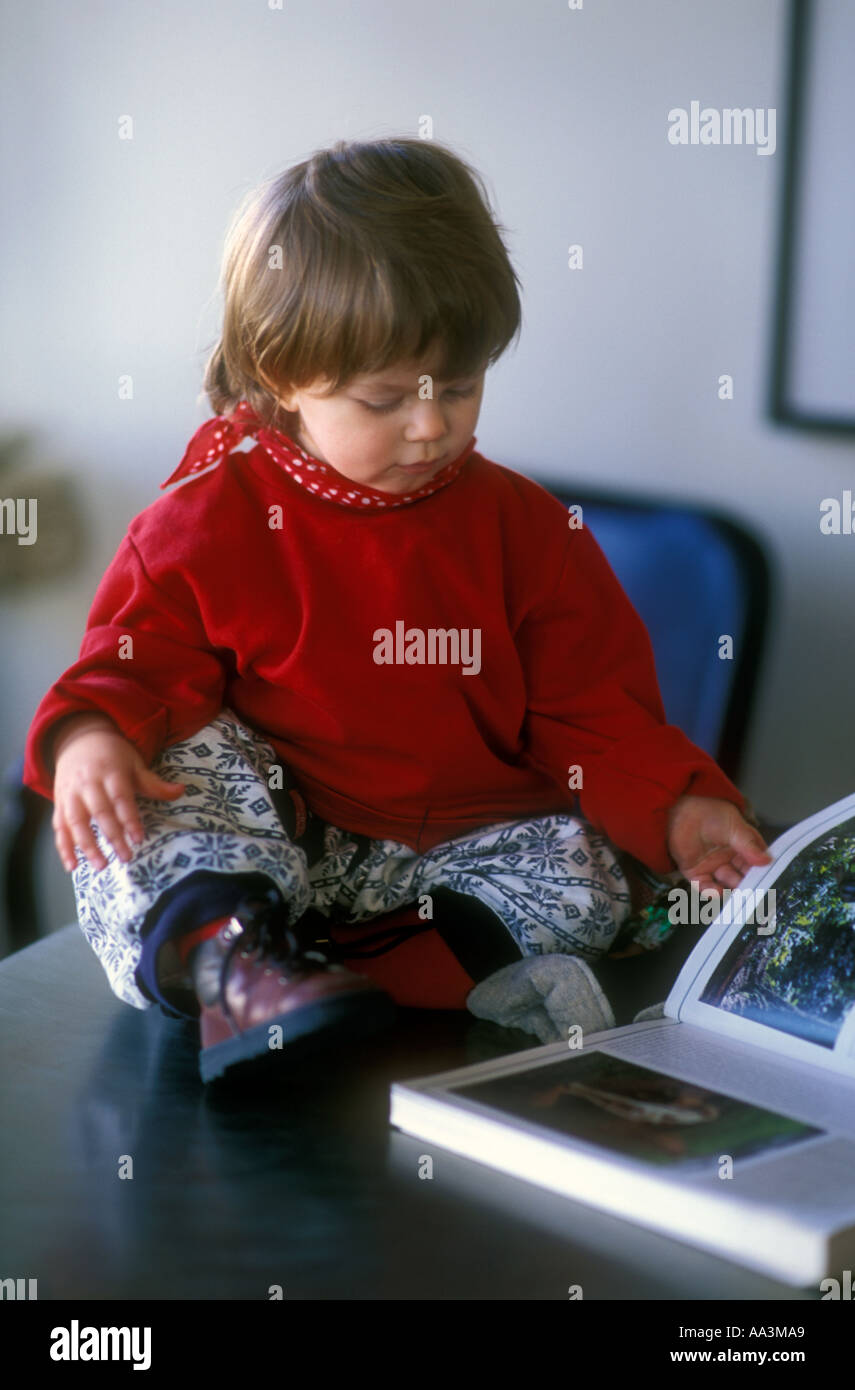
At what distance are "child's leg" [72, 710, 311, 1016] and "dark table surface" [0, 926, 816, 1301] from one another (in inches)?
2.3

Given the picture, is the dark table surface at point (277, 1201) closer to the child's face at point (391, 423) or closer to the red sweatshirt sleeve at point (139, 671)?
the red sweatshirt sleeve at point (139, 671)

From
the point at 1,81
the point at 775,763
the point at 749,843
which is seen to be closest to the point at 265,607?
the point at 749,843

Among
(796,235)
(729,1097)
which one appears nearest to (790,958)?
(729,1097)

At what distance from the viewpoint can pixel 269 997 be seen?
69cm

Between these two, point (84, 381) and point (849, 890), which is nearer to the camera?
point (849, 890)

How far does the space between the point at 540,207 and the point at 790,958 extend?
0.80 m

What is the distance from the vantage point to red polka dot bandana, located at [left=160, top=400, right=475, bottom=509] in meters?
0.92

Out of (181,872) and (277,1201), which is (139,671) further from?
(277,1201)

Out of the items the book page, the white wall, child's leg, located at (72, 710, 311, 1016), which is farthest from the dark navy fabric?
the white wall

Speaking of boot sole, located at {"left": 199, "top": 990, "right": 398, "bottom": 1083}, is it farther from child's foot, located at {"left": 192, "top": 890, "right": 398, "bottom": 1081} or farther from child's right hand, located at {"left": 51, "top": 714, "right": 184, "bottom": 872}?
child's right hand, located at {"left": 51, "top": 714, "right": 184, "bottom": 872}

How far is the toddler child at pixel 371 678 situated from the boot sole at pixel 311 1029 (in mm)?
50

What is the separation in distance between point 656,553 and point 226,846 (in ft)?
1.90
